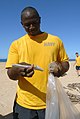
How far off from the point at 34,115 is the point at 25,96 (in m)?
0.21

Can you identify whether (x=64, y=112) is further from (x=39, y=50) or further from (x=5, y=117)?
(x=5, y=117)

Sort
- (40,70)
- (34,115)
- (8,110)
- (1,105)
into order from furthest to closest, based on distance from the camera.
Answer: (1,105) → (8,110) → (34,115) → (40,70)

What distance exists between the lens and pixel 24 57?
2.44 m

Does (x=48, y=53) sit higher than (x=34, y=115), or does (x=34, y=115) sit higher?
(x=48, y=53)

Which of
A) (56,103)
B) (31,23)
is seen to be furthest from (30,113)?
(31,23)

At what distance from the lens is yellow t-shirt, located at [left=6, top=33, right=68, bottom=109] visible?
244cm

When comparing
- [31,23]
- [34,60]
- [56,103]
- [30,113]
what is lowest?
[30,113]

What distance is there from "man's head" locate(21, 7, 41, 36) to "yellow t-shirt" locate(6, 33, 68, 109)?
3.5 inches

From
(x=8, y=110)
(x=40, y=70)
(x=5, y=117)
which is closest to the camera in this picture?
(x=40, y=70)

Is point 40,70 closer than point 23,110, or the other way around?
point 40,70

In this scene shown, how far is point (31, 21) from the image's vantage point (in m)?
2.42

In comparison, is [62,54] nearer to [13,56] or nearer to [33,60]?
[33,60]

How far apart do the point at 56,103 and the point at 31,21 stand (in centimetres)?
81

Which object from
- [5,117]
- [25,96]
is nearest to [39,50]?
[25,96]
